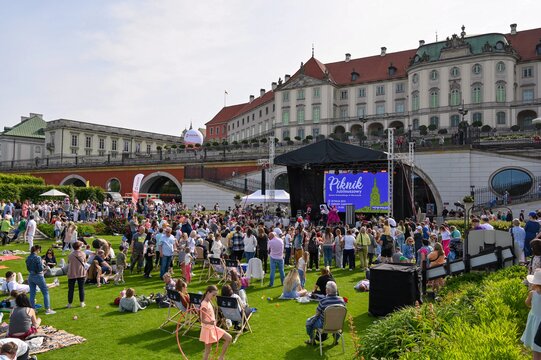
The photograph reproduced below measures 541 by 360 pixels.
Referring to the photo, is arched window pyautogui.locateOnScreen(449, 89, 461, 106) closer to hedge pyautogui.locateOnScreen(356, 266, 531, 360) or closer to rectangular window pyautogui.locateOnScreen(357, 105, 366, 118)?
rectangular window pyautogui.locateOnScreen(357, 105, 366, 118)

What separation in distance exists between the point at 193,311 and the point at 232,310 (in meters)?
0.92

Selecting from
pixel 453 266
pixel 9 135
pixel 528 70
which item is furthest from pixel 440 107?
pixel 9 135

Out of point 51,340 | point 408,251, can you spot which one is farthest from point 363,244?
point 51,340

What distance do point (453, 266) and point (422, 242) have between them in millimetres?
5048

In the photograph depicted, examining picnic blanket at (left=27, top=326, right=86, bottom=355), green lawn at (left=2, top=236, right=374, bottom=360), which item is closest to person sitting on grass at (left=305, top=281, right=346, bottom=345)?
green lawn at (left=2, top=236, right=374, bottom=360)

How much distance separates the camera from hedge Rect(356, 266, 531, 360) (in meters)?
4.45

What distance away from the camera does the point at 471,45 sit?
54031 millimetres

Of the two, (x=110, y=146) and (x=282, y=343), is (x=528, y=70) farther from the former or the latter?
(x=110, y=146)

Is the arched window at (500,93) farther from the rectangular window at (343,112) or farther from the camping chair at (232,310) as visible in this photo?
the camping chair at (232,310)

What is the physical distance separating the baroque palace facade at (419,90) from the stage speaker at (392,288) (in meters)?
35.2

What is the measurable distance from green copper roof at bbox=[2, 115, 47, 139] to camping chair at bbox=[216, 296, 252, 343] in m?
82.2

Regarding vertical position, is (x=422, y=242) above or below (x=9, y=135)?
below

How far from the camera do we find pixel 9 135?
76.7 metres

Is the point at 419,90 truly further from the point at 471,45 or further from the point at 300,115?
the point at 300,115
